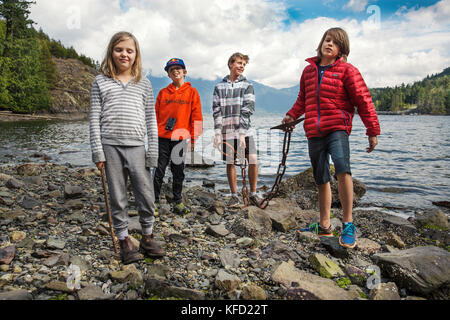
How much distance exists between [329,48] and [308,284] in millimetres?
2846

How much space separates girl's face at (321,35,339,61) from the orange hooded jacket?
2.45 metres

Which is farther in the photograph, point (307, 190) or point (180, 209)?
point (307, 190)

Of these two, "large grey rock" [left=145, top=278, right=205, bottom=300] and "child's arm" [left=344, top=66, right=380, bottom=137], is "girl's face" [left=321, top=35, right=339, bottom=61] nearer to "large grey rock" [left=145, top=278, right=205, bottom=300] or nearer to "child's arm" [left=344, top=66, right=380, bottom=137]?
"child's arm" [left=344, top=66, right=380, bottom=137]

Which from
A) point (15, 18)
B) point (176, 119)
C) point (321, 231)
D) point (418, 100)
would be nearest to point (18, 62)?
point (15, 18)

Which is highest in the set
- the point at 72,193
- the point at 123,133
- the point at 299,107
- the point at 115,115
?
the point at 299,107

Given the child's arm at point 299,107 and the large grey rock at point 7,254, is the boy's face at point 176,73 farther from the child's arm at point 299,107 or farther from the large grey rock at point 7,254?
the large grey rock at point 7,254

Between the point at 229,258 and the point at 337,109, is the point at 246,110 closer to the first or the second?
the point at 337,109

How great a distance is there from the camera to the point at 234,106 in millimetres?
5453

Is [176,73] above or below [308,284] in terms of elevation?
above

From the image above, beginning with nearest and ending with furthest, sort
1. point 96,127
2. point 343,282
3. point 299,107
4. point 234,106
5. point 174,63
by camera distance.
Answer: point 343,282 → point 96,127 → point 299,107 → point 174,63 → point 234,106

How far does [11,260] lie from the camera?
302cm
